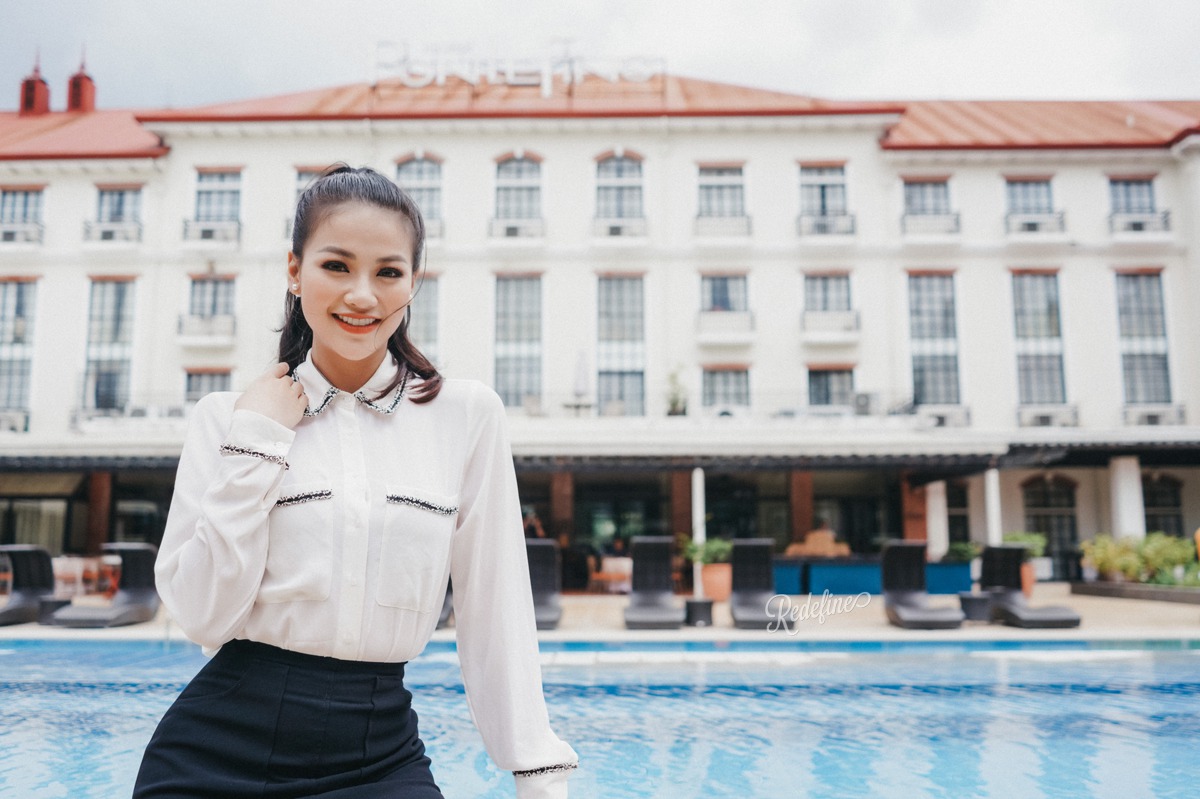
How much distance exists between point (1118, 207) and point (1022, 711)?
19798mm

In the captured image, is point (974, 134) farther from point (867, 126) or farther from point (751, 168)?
point (751, 168)

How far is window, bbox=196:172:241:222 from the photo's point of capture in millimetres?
21766

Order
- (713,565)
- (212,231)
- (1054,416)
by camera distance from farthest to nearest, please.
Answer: (212,231) → (1054,416) → (713,565)

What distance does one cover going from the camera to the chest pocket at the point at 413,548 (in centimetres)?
129

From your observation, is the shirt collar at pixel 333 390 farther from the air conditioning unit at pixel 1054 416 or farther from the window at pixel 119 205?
the window at pixel 119 205

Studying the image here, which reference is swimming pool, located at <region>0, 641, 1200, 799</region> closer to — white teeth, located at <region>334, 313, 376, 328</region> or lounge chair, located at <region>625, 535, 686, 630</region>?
lounge chair, located at <region>625, 535, 686, 630</region>

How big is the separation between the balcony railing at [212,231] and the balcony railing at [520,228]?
6.33 meters

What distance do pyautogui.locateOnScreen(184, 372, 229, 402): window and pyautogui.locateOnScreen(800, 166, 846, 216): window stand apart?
14.8 meters

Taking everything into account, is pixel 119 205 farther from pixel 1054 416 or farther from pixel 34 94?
pixel 1054 416

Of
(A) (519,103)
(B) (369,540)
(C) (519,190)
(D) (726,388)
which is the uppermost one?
(A) (519,103)

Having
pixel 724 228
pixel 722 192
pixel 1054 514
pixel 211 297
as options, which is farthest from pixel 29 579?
pixel 1054 514

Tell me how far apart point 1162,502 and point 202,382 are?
77.3ft

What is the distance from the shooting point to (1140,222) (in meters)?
21.3

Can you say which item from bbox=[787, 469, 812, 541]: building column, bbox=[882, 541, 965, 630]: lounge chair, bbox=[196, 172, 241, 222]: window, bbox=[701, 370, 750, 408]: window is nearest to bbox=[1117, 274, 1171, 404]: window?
bbox=[787, 469, 812, 541]: building column
